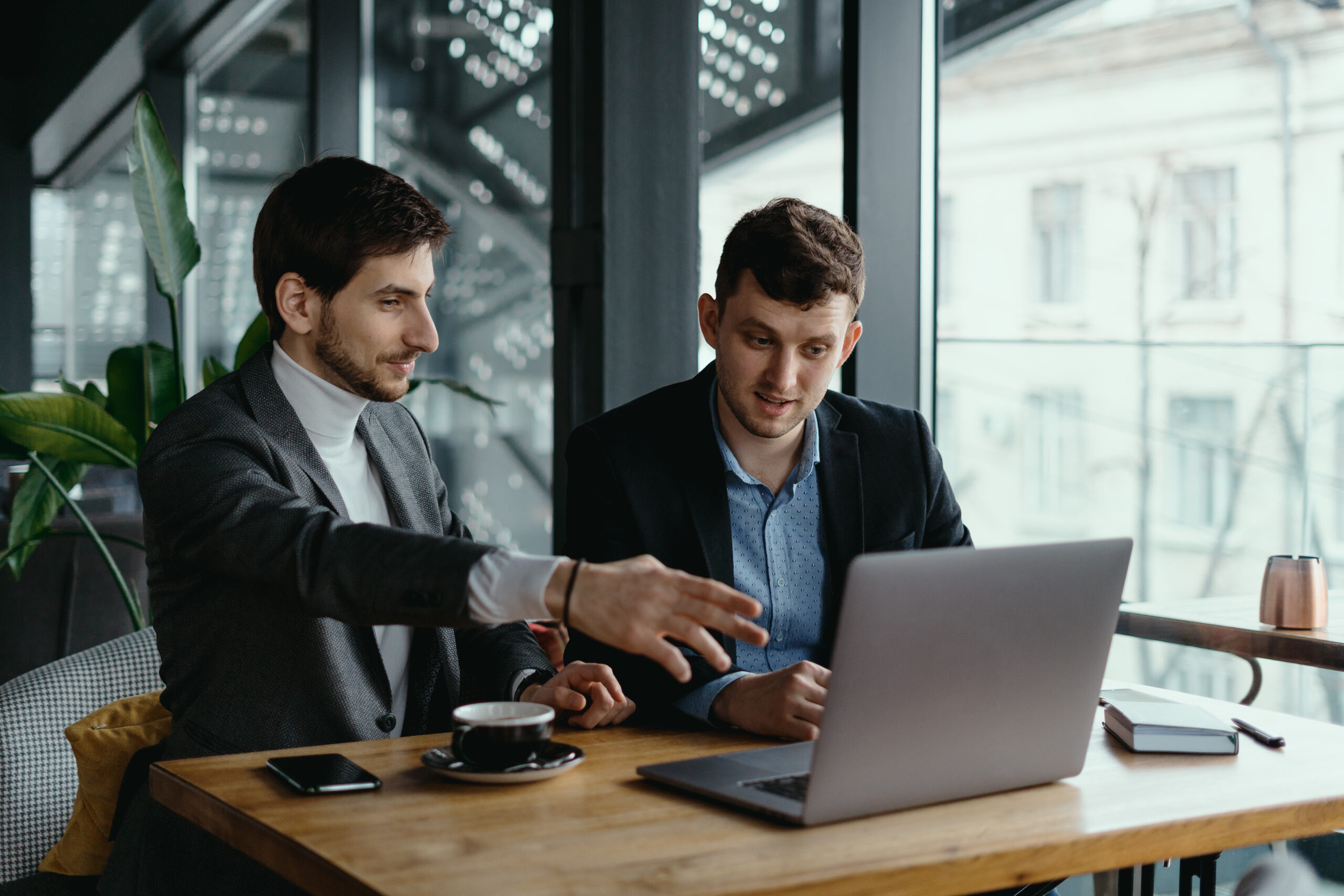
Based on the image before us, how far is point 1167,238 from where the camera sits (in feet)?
16.1

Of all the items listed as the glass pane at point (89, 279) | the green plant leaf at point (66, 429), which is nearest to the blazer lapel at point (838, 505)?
the green plant leaf at point (66, 429)

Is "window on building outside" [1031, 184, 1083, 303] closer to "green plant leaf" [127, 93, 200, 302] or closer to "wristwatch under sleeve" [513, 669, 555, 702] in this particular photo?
"green plant leaf" [127, 93, 200, 302]

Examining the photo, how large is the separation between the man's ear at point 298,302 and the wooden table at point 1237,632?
1.27 metres

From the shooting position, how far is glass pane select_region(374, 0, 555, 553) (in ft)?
21.9

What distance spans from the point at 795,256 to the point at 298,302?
0.64 m

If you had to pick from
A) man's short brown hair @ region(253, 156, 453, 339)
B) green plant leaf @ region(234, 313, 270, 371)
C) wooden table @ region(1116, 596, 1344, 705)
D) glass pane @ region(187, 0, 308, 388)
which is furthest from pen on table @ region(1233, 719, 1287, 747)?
glass pane @ region(187, 0, 308, 388)

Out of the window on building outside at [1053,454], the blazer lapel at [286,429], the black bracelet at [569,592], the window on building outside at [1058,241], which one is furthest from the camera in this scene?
the window on building outside at [1053,454]

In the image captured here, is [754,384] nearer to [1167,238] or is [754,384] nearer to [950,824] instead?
[950,824]

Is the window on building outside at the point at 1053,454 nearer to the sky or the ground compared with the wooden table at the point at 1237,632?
nearer to the sky

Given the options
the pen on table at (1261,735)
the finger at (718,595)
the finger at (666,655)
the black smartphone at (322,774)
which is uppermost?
the finger at (718,595)

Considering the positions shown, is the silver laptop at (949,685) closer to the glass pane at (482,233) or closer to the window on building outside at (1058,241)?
the window on building outside at (1058,241)

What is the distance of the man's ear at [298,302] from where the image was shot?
5.16 feet

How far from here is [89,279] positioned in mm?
7449

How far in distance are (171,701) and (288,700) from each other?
0.56 feet
